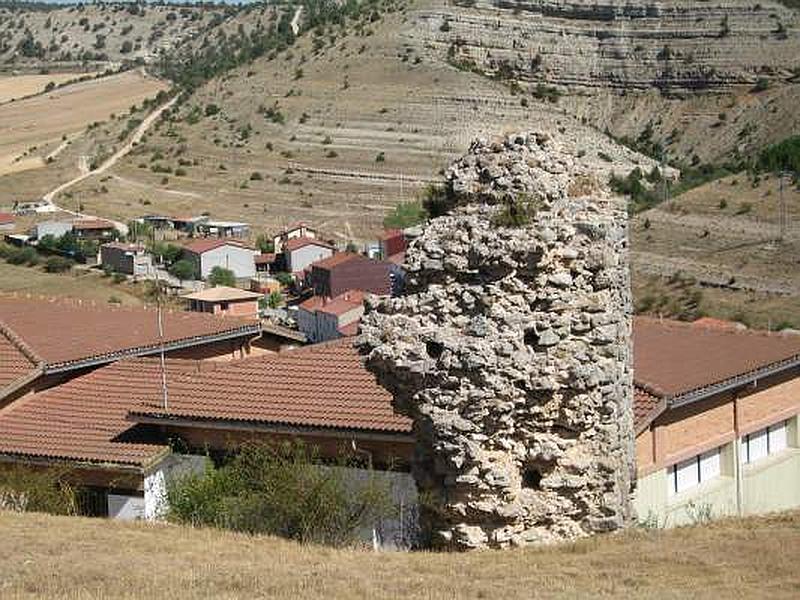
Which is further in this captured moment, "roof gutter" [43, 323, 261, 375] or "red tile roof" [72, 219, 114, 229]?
"red tile roof" [72, 219, 114, 229]

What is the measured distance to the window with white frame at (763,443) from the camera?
64.6ft

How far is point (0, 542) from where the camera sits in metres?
12.6

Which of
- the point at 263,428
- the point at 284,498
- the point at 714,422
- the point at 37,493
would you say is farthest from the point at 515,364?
the point at 714,422

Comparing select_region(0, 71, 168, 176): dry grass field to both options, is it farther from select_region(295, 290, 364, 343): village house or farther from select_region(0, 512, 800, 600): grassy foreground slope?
select_region(0, 512, 800, 600): grassy foreground slope

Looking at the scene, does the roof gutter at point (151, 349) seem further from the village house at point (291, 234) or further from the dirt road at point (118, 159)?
the dirt road at point (118, 159)

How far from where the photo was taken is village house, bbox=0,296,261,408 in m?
19.2

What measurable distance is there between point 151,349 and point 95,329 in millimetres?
1309

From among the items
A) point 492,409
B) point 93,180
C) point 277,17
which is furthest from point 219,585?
point 277,17

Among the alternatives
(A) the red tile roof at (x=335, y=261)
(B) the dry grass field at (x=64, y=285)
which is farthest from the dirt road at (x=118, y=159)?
(A) the red tile roof at (x=335, y=261)

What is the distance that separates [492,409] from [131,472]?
6622 mm

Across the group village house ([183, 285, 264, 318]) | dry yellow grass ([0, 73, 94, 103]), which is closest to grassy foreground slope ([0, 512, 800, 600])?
village house ([183, 285, 264, 318])

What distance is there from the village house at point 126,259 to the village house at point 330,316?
470 inches

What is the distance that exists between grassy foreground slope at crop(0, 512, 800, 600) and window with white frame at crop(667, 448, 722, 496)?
5.35m

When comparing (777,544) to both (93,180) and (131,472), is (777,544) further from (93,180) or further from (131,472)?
(93,180)
